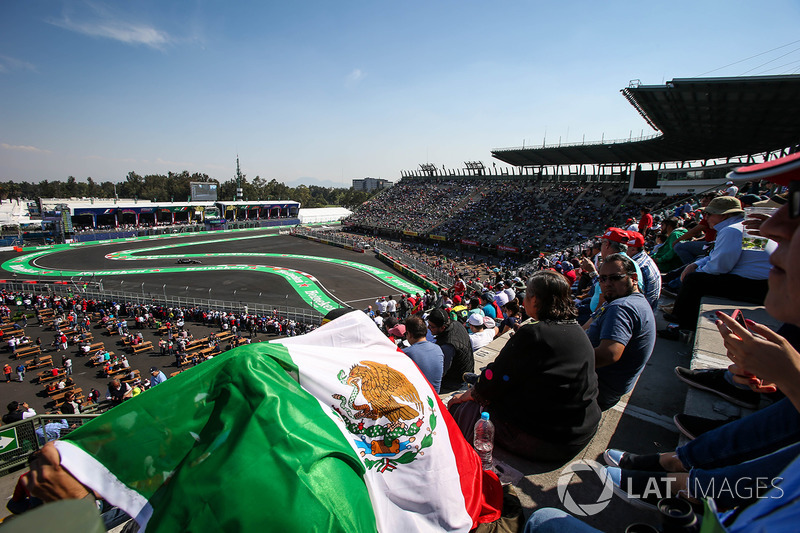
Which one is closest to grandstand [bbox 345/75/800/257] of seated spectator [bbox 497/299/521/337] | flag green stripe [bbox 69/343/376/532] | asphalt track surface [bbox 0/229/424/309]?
asphalt track surface [bbox 0/229/424/309]

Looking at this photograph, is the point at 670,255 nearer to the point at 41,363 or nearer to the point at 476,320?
the point at 476,320

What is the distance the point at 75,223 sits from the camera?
54.5 metres

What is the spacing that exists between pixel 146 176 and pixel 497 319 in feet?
436

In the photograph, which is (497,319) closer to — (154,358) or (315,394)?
(315,394)

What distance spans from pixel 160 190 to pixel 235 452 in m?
113

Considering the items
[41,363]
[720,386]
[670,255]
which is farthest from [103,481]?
[41,363]

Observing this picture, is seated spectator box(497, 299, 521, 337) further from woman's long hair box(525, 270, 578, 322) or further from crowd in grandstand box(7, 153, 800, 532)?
woman's long hair box(525, 270, 578, 322)

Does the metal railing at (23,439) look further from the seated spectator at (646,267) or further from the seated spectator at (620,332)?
the seated spectator at (646,267)

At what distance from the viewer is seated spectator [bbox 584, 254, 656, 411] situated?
2652 millimetres

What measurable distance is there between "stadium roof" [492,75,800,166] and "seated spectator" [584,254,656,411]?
23.9 metres

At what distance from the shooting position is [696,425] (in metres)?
2.44

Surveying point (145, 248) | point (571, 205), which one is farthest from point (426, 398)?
point (145, 248)

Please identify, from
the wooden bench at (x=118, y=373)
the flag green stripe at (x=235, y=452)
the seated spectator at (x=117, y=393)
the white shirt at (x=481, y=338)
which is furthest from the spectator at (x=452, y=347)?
the wooden bench at (x=118, y=373)

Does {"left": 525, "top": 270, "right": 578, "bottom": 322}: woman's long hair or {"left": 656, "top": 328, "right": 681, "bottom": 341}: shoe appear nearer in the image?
{"left": 525, "top": 270, "right": 578, "bottom": 322}: woman's long hair
